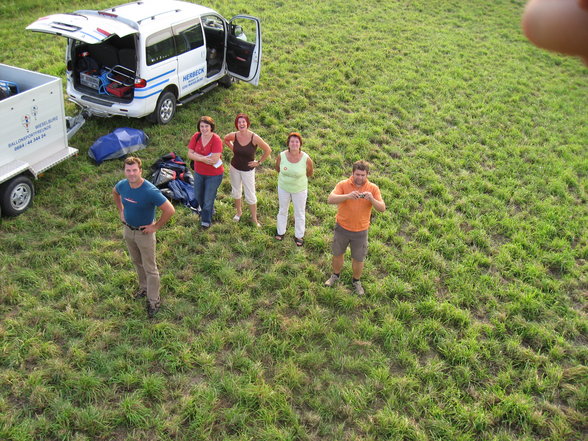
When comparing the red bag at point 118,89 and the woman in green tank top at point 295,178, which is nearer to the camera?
the woman in green tank top at point 295,178

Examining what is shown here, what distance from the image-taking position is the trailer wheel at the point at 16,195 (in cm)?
744

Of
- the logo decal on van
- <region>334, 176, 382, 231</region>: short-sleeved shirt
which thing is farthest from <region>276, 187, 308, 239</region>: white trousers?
the logo decal on van

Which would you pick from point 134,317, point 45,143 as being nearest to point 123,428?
point 134,317

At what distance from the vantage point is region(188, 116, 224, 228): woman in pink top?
7.26 meters

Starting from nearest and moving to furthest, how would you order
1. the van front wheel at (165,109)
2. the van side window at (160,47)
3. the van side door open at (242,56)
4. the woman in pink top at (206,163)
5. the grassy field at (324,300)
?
the grassy field at (324,300)
the woman in pink top at (206,163)
the van side window at (160,47)
the van front wheel at (165,109)
the van side door open at (242,56)

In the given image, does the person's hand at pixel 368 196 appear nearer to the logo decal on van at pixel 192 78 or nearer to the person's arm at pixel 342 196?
the person's arm at pixel 342 196

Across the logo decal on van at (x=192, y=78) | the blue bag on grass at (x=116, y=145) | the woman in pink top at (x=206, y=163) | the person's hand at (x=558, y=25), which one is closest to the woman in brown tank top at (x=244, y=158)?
the woman in pink top at (x=206, y=163)

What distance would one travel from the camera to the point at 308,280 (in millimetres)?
7031

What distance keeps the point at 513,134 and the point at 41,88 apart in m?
9.45

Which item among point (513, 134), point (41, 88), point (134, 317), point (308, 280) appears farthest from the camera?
point (513, 134)

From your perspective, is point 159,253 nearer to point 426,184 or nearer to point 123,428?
point 123,428

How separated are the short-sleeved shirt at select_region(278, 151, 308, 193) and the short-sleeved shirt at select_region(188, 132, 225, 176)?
0.94 m

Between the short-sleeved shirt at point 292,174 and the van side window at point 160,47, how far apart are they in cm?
406

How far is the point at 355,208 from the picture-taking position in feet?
20.5
